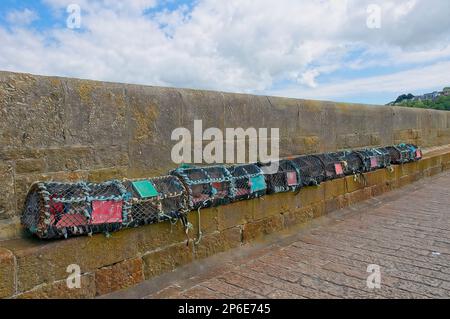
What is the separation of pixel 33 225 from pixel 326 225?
315cm

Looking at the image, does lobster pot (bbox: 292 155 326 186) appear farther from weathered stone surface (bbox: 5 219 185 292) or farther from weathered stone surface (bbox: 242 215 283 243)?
weathered stone surface (bbox: 5 219 185 292)

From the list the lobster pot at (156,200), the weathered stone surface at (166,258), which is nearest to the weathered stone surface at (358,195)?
the weathered stone surface at (166,258)

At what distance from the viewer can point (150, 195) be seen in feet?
8.87

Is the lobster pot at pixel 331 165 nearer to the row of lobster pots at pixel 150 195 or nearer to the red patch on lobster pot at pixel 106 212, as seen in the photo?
the row of lobster pots at pixel 150 195

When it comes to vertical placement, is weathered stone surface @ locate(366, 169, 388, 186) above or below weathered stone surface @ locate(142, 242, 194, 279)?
above

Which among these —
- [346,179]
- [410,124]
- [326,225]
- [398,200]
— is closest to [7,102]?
[326,225]

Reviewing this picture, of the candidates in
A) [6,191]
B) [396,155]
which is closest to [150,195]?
[6,191]

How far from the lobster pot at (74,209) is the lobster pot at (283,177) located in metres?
1.63

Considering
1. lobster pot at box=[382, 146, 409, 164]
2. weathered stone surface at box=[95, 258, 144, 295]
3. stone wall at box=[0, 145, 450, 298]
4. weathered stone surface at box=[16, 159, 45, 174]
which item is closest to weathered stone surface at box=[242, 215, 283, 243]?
stone wall at box=[0, 145, 450, 298]

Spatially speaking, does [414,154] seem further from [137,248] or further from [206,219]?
[137,248]

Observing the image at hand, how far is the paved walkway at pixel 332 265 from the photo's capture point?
2652 mm

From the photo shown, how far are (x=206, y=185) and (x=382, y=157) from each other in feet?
12.3

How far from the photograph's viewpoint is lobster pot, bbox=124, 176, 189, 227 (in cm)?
263

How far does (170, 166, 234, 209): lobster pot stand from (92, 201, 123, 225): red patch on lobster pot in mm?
633
